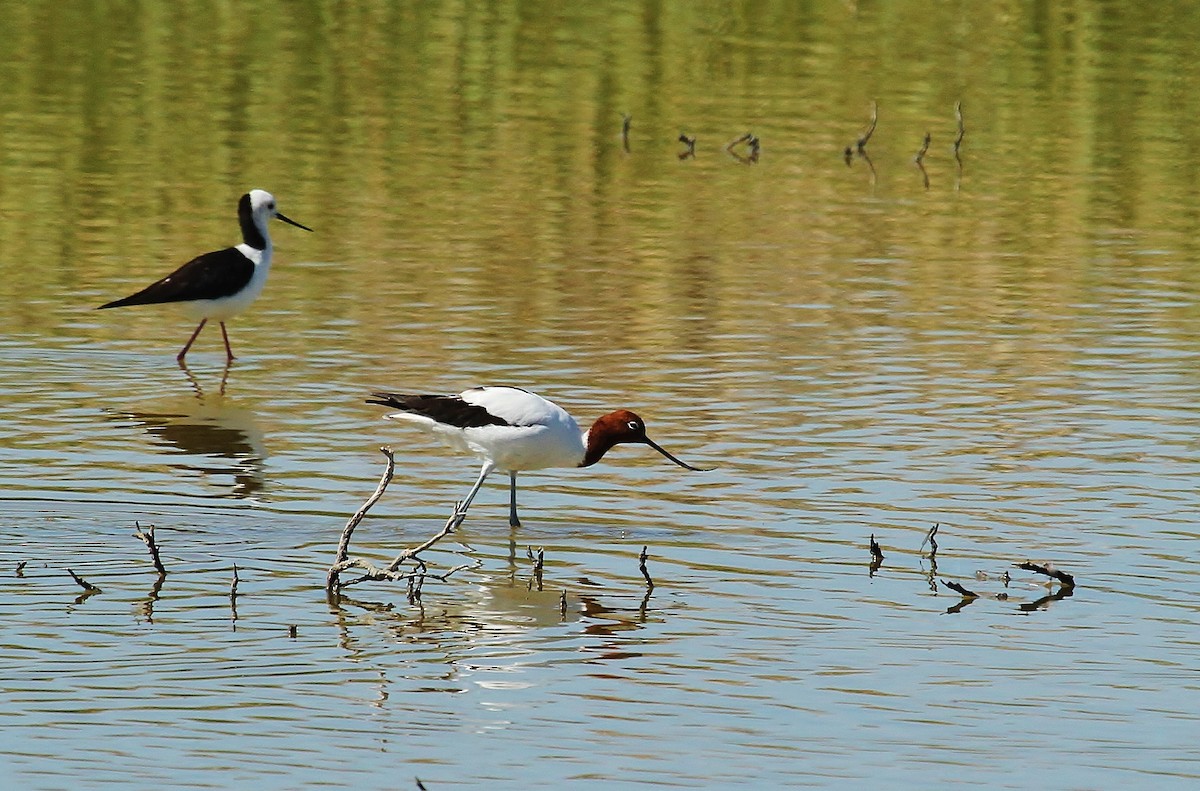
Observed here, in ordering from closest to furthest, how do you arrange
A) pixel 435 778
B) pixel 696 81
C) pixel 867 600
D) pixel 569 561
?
1. pixel 435 778
2. pixel 867 600
3. pixel 569 561
4. pixel 696 81

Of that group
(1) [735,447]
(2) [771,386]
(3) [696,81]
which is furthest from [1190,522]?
(3) [696,81]

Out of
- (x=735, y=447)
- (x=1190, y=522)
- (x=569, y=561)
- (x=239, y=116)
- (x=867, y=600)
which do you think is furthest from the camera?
(x=239, y=116)

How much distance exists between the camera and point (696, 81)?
33.2 metres

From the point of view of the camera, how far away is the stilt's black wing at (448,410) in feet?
38.0

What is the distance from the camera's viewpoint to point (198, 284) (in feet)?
54.0

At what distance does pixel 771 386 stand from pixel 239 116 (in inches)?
577

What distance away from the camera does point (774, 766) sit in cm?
820

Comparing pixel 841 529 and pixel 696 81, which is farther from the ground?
pixel 696 81

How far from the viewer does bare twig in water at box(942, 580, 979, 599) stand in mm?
10289

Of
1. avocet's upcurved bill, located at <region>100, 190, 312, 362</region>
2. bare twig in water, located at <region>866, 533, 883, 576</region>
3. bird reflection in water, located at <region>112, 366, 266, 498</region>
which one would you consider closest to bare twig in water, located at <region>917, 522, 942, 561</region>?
bare twig in water, located at <region>866, 533, 883, 576</region>

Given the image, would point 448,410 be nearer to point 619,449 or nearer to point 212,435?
point 619,449

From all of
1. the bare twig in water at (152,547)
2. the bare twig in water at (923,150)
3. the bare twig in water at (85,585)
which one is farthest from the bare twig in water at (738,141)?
the bare twig in water at (85,585)

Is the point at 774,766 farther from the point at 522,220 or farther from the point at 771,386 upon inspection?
the point at 522,220

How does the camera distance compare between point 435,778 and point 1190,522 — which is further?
point 1190,522
